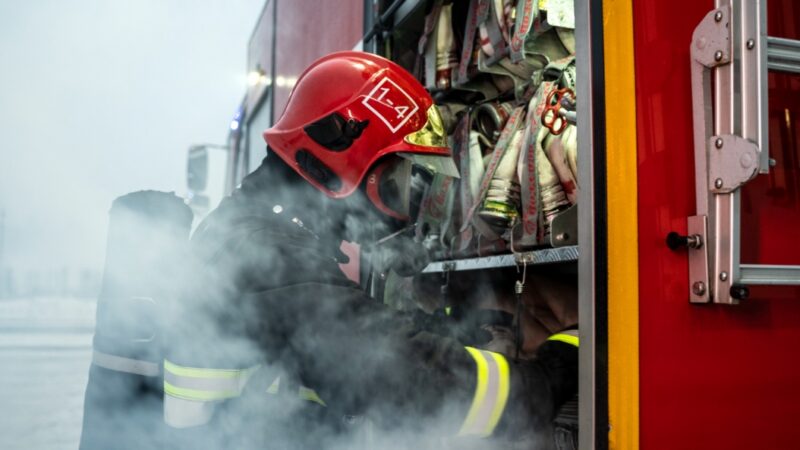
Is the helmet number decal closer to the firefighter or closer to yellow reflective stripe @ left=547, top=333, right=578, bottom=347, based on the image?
the firefighter

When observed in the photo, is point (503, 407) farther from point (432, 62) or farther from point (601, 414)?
point (432, 62)

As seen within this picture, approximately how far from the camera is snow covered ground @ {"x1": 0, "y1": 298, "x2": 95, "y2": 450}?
1.14 metres

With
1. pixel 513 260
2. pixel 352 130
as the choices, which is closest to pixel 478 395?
pixel 513 260

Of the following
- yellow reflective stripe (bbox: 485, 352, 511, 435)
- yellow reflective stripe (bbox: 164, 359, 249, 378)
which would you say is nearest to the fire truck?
yellow reflective stripe (bbox: 485, 352, 511, 435)

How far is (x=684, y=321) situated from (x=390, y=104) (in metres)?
1.02

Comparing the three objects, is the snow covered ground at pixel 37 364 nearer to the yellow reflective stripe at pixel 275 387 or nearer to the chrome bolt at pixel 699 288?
the yellow reflective stripe at pixel 275 387

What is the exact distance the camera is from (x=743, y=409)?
1230mm

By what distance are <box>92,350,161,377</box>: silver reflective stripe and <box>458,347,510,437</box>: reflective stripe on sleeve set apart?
0.77 metres

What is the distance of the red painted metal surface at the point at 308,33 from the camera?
3207mm

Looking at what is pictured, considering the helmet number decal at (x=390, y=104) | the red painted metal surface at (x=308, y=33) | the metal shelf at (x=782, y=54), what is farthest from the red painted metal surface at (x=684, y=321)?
the red painted metal surface at (x=308, y=33)

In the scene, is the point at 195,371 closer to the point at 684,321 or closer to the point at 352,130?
the point at 352,130

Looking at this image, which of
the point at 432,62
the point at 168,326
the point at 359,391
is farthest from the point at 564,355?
the point at 432,62

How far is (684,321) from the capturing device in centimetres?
119

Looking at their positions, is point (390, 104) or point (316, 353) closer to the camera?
point (316, 353)
